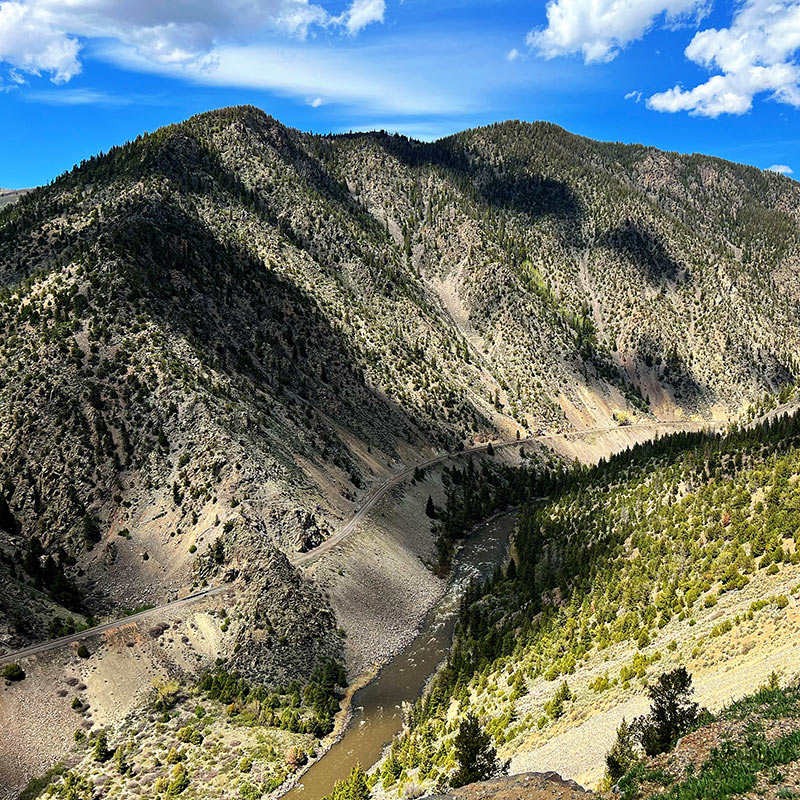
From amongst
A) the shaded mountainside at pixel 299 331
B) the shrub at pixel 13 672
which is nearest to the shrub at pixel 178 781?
the shaded mountainside at pixel 299 331

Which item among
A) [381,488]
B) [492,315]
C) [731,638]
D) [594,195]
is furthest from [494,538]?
[594,195]

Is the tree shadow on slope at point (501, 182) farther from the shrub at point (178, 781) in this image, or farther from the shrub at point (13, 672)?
the shrub at point (178, 781)

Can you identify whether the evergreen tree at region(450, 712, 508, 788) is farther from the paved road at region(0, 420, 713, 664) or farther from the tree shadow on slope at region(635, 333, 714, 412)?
the tree shadow on slope at region(635, 333, 714, 412)

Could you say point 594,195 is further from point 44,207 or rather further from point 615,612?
point 615,612

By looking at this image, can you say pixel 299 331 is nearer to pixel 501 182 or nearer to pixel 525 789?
pixel 525 789

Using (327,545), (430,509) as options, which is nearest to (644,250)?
(430,509)
